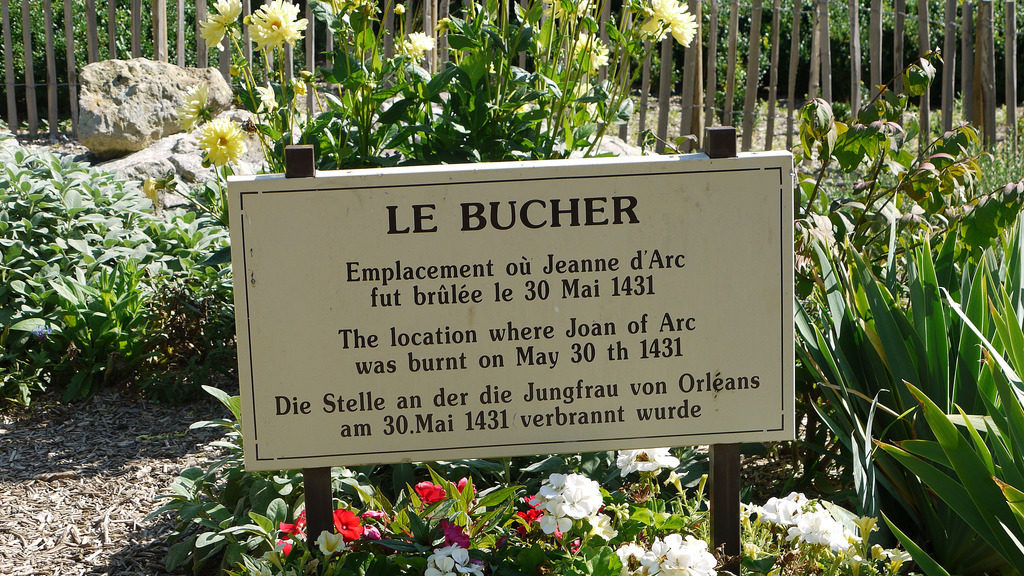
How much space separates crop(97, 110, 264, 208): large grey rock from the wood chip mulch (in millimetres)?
2070

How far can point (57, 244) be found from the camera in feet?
13.0

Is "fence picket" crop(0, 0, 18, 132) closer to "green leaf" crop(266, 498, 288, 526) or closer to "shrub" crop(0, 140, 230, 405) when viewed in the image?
"shrub" crop(0, 140, 230, 405)

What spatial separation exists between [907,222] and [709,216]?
3.79 ft

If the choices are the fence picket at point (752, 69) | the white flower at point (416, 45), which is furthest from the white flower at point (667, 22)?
the fence picket at point (752, 69)

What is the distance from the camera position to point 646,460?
7.11 feet

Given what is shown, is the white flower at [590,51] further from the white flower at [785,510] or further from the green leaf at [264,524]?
the green leaf at [264,524]

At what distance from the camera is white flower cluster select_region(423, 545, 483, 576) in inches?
72.1

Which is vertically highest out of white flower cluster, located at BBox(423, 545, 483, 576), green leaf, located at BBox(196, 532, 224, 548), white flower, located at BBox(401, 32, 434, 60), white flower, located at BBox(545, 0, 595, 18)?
white flower, located at BBox(545, 0, 595, 18)

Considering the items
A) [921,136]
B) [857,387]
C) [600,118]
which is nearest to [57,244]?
[600,118]

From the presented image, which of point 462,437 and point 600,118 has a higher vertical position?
point 600,118

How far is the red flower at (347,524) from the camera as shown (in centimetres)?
200

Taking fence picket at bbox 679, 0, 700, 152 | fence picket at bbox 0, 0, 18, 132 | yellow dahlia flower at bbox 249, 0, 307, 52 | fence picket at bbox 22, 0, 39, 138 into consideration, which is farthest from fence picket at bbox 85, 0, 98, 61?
yellow dahlia flower at bbox 249, 0, 307, 52

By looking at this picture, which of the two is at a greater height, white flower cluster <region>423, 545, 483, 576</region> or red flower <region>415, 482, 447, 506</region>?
red flower <region>415, 482, 447, 506</region>

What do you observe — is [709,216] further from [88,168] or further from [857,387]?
[88,168]
